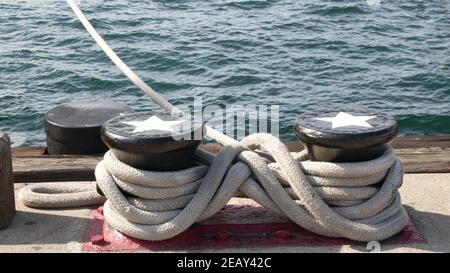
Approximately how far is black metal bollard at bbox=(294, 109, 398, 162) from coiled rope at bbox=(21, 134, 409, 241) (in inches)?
1.7

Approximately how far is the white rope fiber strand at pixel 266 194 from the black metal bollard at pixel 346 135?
0.04 metres

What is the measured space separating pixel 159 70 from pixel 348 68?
2.33m

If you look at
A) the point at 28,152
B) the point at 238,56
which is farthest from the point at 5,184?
the point at 238,56

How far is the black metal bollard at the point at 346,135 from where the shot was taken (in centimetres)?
324

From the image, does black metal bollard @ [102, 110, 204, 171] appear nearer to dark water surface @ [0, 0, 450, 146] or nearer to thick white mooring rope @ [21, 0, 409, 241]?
thick white mooring rope @ [21, 0, 409, 241]

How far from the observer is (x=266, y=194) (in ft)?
11.1

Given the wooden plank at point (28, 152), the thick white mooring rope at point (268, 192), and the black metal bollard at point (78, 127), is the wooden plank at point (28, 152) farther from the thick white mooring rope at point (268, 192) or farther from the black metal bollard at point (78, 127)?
the thick white mooring rope at point (268, 192)

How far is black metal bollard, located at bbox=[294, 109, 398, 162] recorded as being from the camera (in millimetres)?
3238

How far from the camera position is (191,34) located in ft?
38.2

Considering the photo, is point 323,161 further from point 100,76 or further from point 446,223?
point 100,76

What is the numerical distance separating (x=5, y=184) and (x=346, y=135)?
1.43m

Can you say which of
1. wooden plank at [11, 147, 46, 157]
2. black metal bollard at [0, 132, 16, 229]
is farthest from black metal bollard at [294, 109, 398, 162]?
wooden plank at [11, 147, 46, 157]

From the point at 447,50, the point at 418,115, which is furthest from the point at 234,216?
the point at 447,50

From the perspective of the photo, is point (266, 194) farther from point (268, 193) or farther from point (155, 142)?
point (155, 142)
